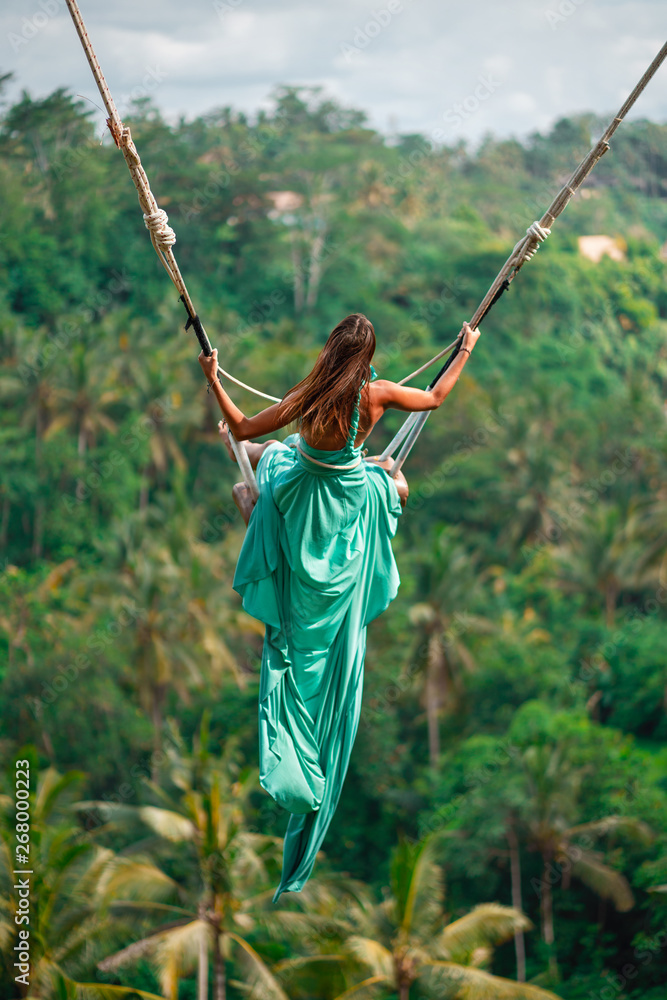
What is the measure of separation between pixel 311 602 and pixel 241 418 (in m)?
0.65

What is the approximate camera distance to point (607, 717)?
2267cm

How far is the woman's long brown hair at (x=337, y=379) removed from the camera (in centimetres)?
324

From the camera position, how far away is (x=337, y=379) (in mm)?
3264

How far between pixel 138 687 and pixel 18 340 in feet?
38.0

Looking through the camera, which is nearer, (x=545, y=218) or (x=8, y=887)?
(x=545, y=218)

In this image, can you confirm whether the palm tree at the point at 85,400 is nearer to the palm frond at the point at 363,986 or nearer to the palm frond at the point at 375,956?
the palm frond at the point at 375,956

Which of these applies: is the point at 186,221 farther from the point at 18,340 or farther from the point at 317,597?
the point at 317,597

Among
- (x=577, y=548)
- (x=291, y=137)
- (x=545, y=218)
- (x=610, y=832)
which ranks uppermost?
(x=291, y=137)

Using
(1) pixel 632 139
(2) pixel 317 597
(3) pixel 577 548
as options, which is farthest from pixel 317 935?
(1) pixel 632 139

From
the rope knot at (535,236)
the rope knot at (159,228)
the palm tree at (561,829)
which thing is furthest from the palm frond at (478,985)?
the rope knot at (159,228)

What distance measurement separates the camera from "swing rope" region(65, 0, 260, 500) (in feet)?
10.0

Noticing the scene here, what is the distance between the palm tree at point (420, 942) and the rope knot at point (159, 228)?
959cm

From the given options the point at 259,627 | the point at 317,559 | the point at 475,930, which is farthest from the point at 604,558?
the point at 317,559

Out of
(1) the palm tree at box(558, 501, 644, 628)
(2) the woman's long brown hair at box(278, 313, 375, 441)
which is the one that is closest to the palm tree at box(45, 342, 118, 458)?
(1) the palm tree at box(558, 501, 644, 628)
